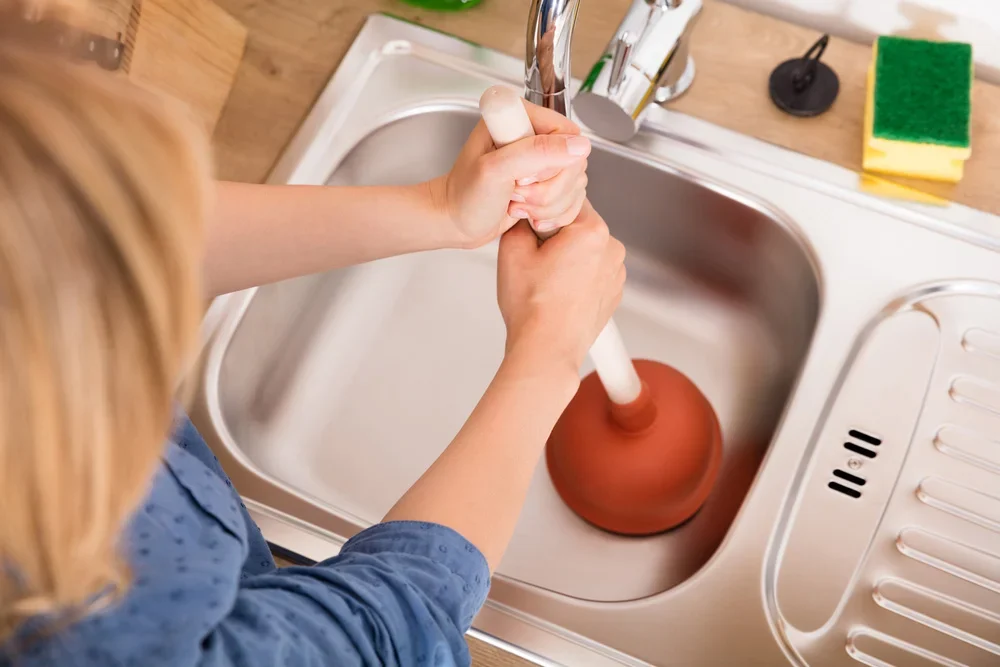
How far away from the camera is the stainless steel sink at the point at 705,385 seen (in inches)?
25.6

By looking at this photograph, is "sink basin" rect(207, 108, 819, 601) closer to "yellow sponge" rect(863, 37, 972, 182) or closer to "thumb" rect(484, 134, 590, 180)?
"yellow sponge" rect(863, 37, 972, 182)

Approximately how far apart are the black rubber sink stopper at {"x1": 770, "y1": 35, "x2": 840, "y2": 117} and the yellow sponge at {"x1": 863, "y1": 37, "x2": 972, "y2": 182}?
5 centimetres

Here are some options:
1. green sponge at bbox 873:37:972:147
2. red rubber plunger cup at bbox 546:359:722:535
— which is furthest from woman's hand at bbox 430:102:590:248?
green sponge at bbox 873:37:972:147

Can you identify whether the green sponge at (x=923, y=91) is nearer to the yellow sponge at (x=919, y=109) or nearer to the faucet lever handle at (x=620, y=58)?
the yellow sponge at (x=919, y=109)

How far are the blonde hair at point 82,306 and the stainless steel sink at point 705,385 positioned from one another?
0.34m

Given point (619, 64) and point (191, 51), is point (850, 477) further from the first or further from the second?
point (191, 51)

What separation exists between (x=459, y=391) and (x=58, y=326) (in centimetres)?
62

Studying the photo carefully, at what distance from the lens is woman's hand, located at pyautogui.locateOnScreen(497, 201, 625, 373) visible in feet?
1.99

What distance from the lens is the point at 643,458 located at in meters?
0.77

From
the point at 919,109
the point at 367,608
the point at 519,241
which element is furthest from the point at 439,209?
the point at 919,109

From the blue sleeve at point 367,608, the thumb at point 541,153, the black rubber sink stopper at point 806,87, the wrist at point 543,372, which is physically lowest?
the blue sleeve at point 367,608

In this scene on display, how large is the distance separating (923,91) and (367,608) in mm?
653

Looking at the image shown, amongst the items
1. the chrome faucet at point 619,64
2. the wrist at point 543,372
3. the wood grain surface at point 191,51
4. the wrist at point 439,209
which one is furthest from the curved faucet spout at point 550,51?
the wood grain surface at point 191,51

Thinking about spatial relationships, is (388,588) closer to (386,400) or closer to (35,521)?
(35,521)
